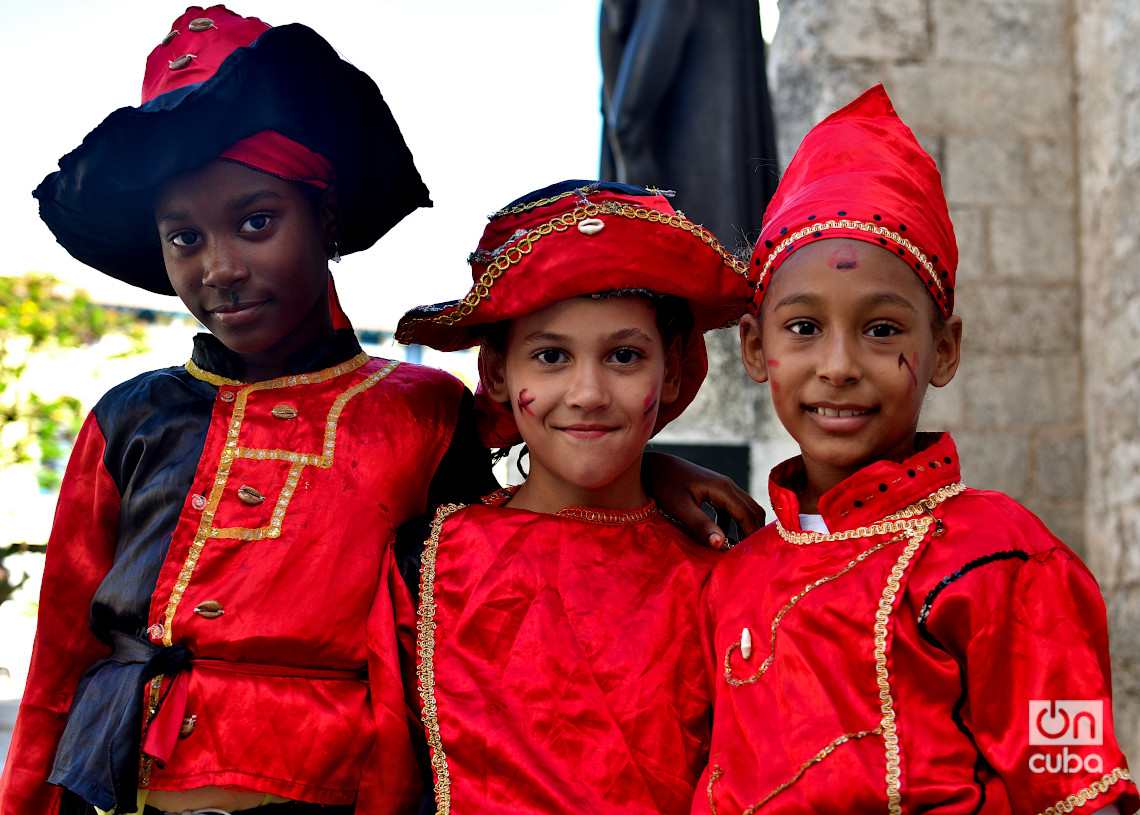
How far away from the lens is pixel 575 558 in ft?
5.56

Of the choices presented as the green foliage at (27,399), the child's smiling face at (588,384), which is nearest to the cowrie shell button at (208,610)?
the child's smiling face at (588,384)

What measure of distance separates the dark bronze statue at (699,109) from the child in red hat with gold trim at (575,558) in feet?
6.63

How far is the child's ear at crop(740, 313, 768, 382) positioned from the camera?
169cm

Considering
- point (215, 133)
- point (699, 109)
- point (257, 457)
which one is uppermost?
point (699, 109)

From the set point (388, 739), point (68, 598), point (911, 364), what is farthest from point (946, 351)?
point (68, 598)

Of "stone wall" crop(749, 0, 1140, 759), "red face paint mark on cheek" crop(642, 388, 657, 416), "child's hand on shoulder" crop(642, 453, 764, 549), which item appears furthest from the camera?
"stone wall" crop(749, 0, 1140, 759)

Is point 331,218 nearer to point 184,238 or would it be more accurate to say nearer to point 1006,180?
point 184,238

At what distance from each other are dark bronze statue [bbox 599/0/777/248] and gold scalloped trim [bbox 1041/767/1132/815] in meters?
2.61

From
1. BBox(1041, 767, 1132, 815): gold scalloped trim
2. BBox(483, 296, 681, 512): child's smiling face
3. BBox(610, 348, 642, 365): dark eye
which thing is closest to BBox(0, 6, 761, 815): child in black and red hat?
BBox(483, 296, 681, 512): child's smiling face

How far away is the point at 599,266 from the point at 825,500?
51cm

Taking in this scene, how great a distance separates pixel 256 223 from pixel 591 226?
580mm

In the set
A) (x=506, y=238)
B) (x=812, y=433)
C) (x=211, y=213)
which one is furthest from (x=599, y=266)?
(x=211, y=213)

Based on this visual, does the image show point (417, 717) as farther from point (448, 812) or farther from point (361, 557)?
point (361, 557)

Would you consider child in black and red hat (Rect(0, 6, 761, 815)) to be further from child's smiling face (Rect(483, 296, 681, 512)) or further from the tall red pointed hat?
the tall red pointed hat
